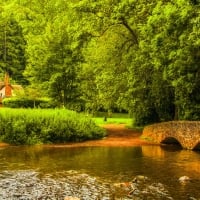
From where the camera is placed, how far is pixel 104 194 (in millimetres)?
18484

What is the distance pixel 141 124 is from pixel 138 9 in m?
12.2

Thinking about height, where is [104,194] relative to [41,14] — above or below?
below

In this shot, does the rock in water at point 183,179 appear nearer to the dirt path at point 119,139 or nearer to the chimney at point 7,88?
the dirt path at point 119,139

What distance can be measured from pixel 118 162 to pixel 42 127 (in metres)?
9.73

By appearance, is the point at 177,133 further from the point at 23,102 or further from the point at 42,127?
the point at 23,102

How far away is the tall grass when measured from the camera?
3322 cm

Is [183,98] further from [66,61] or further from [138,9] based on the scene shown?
[66,61]

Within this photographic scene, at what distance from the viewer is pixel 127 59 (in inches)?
1540

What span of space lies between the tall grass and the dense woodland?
15.9ft

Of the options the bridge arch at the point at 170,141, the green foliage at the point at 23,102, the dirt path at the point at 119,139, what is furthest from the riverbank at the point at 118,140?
the green foliage at the point at 23,102

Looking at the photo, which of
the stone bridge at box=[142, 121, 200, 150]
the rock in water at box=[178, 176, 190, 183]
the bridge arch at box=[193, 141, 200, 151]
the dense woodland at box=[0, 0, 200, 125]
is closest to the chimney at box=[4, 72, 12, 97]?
the dense woodland at box=[0, 0, 200, 125]

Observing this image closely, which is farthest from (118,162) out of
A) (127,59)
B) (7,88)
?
(7,88)

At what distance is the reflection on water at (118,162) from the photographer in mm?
21656

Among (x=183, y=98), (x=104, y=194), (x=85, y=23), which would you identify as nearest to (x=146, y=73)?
(x=183, y=98)
